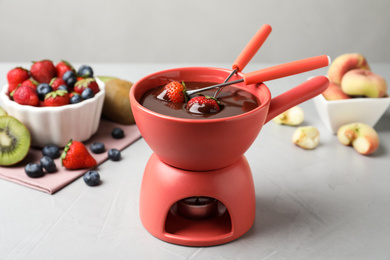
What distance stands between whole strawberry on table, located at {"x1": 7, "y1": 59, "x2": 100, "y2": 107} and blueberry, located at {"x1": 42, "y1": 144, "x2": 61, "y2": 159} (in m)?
0.15

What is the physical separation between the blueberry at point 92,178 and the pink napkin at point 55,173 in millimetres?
63

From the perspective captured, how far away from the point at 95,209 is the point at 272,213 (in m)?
0.51

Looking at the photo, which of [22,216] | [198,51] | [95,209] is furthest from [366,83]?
[198,51]

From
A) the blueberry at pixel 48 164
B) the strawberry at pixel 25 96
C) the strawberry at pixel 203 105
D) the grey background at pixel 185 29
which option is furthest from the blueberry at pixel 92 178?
the grey background at pixel 185 29

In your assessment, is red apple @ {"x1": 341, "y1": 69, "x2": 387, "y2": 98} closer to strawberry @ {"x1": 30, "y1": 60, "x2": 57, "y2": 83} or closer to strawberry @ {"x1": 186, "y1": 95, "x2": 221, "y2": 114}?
strawberry @ {"x1": 186, "y1": 95, "x2": 221, "y2": 114}

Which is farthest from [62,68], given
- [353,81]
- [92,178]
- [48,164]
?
[353,81]

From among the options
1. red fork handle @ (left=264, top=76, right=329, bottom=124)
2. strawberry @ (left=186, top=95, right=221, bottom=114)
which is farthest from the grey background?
strawberry @ (left=186, top=95, right=221, bottom=114)

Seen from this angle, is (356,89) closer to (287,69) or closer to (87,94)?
(287,69)

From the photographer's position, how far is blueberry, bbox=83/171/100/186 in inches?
58.9

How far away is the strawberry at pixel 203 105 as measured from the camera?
1103 millimetres

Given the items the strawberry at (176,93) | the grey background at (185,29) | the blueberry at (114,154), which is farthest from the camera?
the grey background at (185,29)

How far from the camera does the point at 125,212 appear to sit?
136cm

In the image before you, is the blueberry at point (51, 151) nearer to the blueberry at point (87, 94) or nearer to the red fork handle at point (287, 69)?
the blueberry at point (87, 94)

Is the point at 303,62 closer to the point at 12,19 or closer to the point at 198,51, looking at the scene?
the point at 198,51
